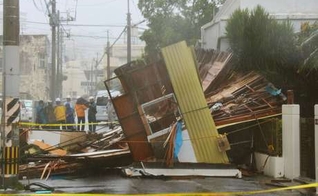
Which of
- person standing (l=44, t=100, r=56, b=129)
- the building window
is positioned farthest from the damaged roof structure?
the building window

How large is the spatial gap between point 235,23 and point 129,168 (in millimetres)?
6492

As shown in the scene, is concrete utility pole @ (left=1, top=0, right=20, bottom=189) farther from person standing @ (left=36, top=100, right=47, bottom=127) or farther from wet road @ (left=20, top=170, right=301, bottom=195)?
person standing @ (left=36, top=100, right=47, bottom=127)

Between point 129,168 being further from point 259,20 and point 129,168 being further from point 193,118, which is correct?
point 259,20

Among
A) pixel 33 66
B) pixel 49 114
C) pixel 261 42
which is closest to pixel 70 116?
pixel 49 114

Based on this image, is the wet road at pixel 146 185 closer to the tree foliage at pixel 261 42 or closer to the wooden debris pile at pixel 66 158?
the wooden debris pile at pixel 66 158

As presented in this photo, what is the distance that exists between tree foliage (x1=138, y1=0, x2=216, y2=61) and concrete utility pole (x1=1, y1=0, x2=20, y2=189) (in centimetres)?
2110

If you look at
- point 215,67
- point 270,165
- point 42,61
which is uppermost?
point 42,61

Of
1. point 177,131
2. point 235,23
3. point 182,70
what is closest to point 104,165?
point 177,131

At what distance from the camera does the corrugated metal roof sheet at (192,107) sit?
12391mm

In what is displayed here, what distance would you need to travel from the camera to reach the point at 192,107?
1245 centimetres

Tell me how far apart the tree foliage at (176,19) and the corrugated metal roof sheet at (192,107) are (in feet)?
61.7

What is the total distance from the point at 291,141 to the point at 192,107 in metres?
2.40

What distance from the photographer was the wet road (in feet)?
33.0

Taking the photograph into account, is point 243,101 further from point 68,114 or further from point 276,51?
point 68,114
